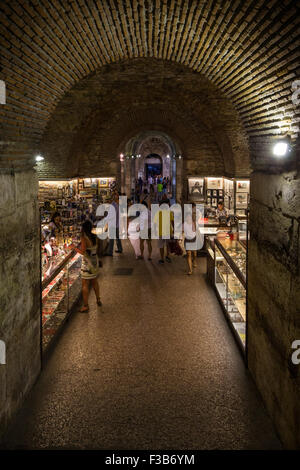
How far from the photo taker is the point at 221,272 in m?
6.97

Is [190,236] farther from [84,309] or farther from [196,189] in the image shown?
[196,189]

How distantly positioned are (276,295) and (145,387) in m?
1.78

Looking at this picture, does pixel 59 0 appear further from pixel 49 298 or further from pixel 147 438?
pixel 49 298

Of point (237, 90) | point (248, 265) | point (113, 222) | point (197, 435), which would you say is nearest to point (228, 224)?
point (113, 222)

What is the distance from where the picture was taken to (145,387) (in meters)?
4.41

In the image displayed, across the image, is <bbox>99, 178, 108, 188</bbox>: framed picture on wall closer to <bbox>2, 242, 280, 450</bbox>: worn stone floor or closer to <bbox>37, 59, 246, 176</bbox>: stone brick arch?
<bbox>37, 59, 246, 176</bbox>: stone brick arch

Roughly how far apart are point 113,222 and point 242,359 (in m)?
6.00

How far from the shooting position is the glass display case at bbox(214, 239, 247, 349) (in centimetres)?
548

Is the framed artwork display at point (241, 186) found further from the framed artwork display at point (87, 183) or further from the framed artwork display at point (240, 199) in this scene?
the framed artwork display at point (87, 183)

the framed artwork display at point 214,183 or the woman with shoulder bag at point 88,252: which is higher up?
the framed artwork display at point 214,183

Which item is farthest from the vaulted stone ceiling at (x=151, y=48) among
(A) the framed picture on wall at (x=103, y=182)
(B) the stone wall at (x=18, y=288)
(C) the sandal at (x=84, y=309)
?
(A) the framed picture on wall at (x=103, y=182)

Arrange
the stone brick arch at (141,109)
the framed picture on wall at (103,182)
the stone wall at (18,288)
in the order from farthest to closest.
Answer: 1. the framed picture on wall at (103,182)
2. the stone brick arch at (141,109)
3. the stone wall at (18,288)

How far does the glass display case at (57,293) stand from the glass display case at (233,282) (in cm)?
247

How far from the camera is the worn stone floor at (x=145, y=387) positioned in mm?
3580
